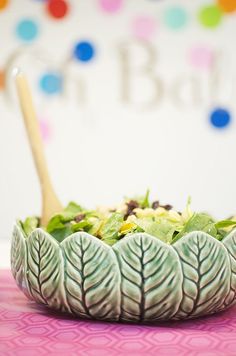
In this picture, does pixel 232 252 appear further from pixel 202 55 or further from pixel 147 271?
pixel 202 55

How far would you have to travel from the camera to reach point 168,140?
2.04m

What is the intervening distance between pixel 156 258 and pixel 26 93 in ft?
1.22

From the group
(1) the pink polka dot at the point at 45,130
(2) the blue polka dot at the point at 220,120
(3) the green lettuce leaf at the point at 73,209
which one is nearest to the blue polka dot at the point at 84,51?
(1) the pink polka dot at the point at 45,130

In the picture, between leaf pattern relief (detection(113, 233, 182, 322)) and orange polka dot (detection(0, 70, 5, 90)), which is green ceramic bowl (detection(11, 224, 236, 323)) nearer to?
leaf pattern relief (detection(113, 233, 182, 322))

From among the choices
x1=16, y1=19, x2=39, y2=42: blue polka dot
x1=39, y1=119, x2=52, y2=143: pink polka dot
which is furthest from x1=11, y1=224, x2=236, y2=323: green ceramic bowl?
x1=16, y1=19, x2=39, y2=42: blue polka dot

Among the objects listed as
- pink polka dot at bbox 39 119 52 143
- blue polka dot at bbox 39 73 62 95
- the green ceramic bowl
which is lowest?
the green ceramic bowl

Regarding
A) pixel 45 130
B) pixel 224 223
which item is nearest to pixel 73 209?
pixel 224 223

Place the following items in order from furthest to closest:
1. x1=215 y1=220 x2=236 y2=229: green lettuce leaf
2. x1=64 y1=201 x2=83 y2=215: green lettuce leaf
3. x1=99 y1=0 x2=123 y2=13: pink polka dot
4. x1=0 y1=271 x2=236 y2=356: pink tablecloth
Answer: x1=99 y1=0 x2=123 y2=13: pink polka dot → x1=64 y1=201 x2=83 y2=215: green lettuce leaf → x1=215 y1=220 x2=236 y2=229: green lettuce leaf → x1=0 y1=271 x2=236 y2=356: pink tablecloth

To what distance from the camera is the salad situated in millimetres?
561

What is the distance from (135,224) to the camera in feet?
1.88

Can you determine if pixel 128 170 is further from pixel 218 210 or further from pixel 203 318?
pixel 203 318

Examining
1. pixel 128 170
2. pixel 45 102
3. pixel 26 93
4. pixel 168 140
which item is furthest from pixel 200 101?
pixel 26 93

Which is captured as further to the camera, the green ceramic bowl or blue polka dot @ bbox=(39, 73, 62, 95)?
blue polka dot @ bbox=(39, 73, 62, 95)

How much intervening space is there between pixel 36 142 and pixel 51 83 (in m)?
1.26
